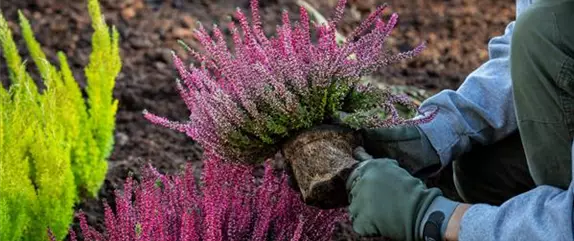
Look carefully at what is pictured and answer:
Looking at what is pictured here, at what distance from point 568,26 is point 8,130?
4.56 ft

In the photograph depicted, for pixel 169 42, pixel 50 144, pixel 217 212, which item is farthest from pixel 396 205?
pixel 169 42

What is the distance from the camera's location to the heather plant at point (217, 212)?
6.85ft

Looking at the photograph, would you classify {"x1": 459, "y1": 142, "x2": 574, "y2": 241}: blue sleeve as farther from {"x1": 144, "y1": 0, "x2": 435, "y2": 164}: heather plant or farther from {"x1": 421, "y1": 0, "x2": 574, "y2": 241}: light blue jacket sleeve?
{"x1": 421, "y1": 0, "x2": 574, "y2": 241}: light blue jacket sleeve

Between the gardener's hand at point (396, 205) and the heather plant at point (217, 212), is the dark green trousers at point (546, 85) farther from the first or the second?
the heather plant at point (217, 212)

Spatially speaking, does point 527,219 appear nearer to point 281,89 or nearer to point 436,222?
point 436,222

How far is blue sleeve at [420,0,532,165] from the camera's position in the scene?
2.51 meters

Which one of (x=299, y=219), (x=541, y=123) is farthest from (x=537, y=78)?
(x=299, y=219)

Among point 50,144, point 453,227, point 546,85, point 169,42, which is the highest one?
point 546,85

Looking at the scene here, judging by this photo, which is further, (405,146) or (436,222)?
(405,146)

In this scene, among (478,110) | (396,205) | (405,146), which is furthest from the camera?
(478,110)

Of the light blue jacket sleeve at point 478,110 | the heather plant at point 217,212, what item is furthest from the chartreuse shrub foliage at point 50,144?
the light blue jacket sleeve at point 478,110

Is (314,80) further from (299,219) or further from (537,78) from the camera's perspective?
(537,78)

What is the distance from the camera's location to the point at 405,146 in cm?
239

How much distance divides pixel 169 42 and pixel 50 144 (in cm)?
172
